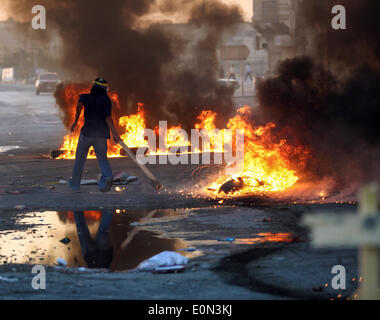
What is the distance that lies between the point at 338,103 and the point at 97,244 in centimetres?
536

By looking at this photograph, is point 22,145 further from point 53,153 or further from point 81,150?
point 81,150

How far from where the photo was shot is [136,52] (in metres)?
19.7

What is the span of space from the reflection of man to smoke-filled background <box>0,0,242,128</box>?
29.1ft

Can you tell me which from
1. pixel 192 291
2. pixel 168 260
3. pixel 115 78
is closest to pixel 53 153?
pixel 115 78

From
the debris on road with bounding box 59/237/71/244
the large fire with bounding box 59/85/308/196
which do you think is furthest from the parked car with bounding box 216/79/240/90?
the debris on road with bounding box 59/237/71/244

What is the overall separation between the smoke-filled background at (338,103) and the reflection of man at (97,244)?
12.1 ft

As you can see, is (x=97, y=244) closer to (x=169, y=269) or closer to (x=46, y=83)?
(x=169, y=269)

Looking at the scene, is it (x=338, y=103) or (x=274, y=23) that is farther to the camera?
(x=274, y=23)

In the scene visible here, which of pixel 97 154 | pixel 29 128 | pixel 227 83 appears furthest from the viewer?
pixel 227 83

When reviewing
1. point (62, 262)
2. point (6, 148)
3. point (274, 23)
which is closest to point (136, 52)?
point (6, 148)

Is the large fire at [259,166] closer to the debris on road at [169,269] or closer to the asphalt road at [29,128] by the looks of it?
the debris on road at [169,269]

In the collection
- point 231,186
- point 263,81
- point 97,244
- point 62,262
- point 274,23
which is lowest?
point 62,262

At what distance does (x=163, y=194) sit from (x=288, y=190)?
1.91m

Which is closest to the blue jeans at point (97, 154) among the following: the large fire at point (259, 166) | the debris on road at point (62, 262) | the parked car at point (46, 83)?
the large fire at point (259, 166)
